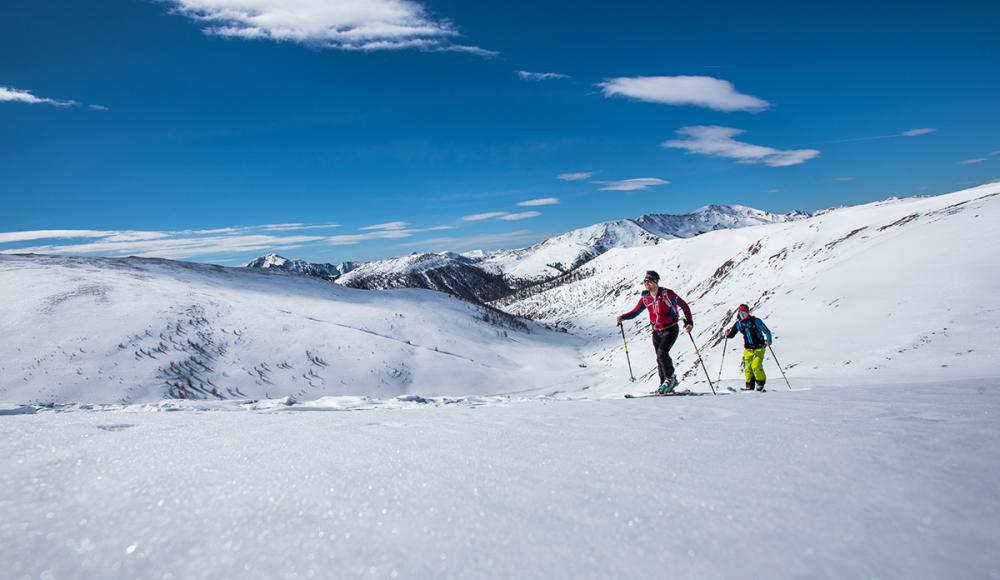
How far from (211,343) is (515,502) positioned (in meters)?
21.3

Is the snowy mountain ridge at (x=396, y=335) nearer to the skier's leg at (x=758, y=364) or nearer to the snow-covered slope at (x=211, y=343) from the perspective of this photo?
the snow-covered slope at (x=211, y=343)

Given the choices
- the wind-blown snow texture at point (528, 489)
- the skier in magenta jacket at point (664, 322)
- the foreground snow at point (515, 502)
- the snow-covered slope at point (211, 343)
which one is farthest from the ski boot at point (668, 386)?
the snow-covered slope at point (211, 343)

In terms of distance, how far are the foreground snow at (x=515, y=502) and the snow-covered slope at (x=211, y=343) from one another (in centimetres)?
1433

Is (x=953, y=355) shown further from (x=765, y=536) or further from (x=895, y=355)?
(x=765, y=536)

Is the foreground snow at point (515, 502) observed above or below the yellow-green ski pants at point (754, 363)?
above

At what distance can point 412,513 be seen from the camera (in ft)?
7.72

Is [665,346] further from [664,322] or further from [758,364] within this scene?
[758,364]

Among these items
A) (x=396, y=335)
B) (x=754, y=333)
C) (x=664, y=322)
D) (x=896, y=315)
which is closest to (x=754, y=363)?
(x=754, y=333)

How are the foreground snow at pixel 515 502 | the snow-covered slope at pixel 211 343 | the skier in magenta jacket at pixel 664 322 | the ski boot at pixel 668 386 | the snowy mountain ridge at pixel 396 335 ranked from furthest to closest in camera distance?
the snow-covered slope at pixel 211 343
the snowy mountain ridge at pixel 396 335
the skier in magenta jacket at pixel 664 322
the ski boot at pixel 668 386
the foreground snow at pixel 515 502

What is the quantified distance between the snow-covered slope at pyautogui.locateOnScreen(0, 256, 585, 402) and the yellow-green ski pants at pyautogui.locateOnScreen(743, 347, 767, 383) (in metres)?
14.2

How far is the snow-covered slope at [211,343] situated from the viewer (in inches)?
607

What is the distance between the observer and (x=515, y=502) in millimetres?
2496

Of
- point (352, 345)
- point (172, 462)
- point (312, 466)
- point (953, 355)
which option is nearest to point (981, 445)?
point (312, 466)

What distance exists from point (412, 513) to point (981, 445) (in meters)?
3.87
